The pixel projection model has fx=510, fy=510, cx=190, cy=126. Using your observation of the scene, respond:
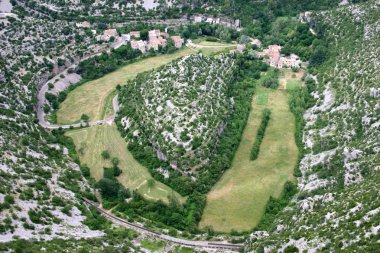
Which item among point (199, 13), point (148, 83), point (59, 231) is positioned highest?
point (199, 13)

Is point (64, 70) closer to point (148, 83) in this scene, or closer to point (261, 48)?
point (148, 83)

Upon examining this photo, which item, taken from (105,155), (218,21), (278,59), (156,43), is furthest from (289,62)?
(105,155)

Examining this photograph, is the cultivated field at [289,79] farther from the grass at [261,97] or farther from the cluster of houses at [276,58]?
the grass at [261,97]

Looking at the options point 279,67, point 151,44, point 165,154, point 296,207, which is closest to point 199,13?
point 151,44

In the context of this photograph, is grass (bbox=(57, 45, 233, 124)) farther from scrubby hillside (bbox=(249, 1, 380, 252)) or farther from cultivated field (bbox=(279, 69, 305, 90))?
scrubby hillside (bbox=(249, 1, 380, 252))

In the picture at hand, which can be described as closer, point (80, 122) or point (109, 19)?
point (80, 122)

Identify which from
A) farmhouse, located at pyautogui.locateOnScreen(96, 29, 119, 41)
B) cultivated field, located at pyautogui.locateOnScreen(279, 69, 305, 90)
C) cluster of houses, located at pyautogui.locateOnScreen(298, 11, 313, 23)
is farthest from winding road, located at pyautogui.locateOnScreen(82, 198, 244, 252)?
cluster of houses, located at pyautogui.locateOnScreen(298, 11, 313, 23)
